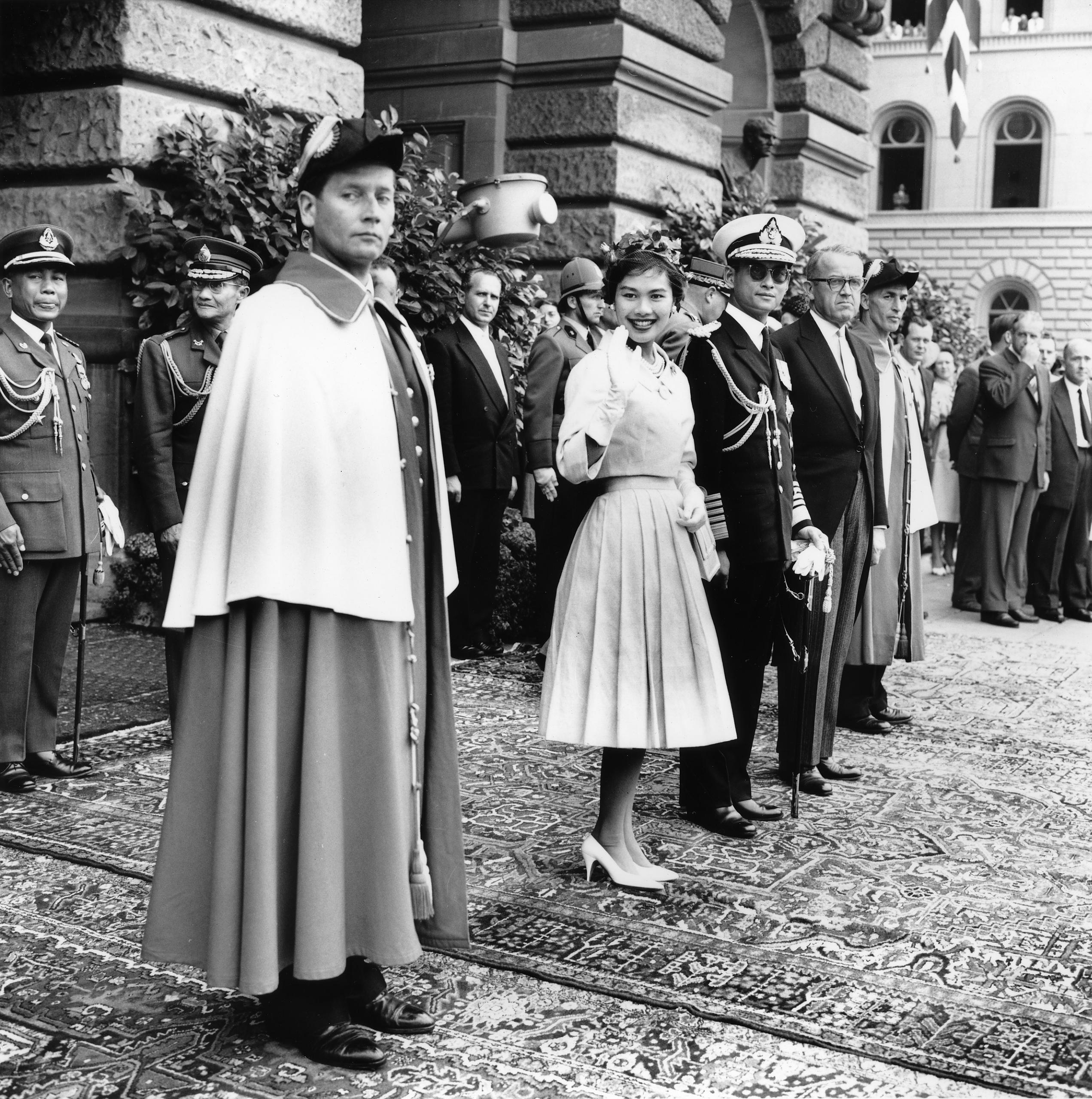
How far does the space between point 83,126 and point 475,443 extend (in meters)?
2.75

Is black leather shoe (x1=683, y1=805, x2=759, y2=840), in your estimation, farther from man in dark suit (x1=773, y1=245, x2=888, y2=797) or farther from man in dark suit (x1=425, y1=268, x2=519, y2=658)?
man in dark suit (x1=425, y1=268, x2=519, y2=658)

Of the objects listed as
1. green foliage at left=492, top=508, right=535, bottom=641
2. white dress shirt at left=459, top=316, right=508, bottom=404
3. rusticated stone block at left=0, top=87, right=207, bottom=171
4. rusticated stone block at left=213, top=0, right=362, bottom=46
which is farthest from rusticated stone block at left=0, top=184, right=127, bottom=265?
green foliage at left=492, top=508, right=535, bottom=641

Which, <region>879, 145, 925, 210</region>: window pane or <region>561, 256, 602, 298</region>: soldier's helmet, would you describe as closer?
<region>561, 256, 602, 298</region>: soldier's helmet

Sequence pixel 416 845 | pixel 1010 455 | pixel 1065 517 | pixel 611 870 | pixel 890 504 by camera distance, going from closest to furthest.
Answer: pixel 416 845, pixel 611 870, pixel 890 504, pixel 1010 455, pixel 1065 517

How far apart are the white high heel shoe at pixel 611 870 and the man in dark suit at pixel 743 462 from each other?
698 millimetres

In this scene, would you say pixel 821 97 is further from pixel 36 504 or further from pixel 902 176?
pixel 902 176

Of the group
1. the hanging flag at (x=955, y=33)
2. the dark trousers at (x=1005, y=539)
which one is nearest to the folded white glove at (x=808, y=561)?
the dark trousers at (x=1005, y=539)

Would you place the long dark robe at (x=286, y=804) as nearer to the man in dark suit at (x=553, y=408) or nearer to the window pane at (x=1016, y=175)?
the man in dark suit at (x=553, y=408)

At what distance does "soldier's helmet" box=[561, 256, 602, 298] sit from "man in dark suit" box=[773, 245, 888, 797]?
264cm

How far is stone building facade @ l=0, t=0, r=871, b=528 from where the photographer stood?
8461 mm

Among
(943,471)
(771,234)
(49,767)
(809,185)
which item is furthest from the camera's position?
(809,185)

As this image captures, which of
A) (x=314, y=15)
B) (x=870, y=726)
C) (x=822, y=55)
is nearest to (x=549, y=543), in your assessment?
(x=870, y=726)

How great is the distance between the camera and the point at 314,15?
370 inches

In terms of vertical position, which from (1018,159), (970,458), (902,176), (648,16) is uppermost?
(1018,159)
